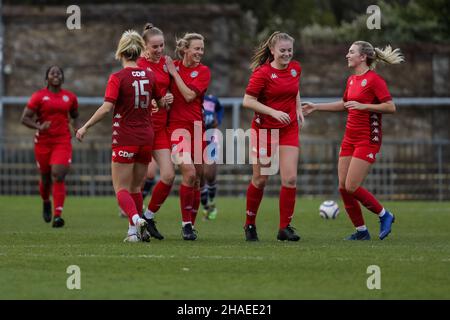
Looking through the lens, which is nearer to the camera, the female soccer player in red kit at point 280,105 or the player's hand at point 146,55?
the female soccer player in red kit at point 280,105

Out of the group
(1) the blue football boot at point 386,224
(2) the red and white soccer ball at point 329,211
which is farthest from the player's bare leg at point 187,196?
(2) the red and white soccer ball at point 329,211

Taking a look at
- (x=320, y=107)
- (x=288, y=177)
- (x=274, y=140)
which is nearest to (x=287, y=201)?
(x=288, y=177)

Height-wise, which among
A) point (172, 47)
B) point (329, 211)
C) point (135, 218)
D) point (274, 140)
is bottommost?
point (329, 211)

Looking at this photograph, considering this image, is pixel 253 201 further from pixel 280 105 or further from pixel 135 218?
pixel 135 218

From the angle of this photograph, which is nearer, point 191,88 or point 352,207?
point 191,88

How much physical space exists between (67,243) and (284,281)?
4.25 meters

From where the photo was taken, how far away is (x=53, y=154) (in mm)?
17219

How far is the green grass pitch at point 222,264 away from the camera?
9086mm

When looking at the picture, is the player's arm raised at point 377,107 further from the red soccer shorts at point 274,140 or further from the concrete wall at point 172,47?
the concrete wall at point 172,47

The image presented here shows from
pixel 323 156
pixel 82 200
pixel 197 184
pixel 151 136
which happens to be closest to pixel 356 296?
pixel 151 136

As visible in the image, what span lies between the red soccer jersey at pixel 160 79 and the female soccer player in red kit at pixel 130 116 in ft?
1.09

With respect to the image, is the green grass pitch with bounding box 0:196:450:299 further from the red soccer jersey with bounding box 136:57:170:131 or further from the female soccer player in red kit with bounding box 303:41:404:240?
the red soccer jersey with bounding box 136:57:170:131

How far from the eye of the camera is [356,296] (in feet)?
29.2

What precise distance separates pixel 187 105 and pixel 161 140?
1.61 feet
